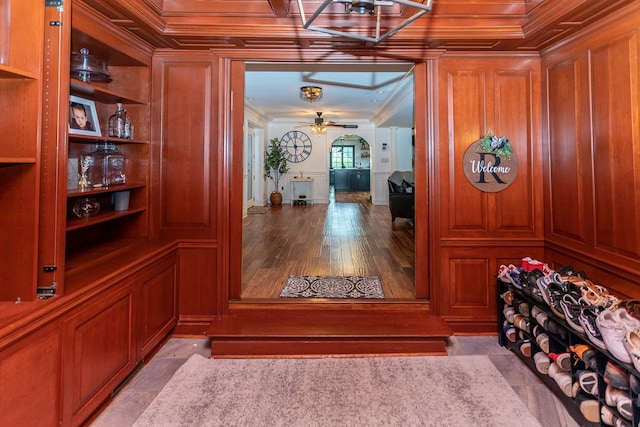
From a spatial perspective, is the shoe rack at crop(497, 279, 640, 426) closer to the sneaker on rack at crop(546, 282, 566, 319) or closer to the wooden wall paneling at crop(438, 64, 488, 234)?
→ the sneaker on rack at crop(546, 282, 566, 319)

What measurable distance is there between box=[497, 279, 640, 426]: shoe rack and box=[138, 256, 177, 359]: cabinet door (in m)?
2.51

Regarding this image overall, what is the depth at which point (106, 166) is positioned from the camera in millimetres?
2629

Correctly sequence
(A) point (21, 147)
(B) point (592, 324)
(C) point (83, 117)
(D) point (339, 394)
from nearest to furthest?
(A) point (21, 147), (B) point (592, 324), (D) point (339, 394), (C) point (83, 117)

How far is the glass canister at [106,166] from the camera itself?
2566 mm

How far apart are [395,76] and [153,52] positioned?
3.83 m

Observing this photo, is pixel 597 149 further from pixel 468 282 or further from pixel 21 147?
pixel 21 147

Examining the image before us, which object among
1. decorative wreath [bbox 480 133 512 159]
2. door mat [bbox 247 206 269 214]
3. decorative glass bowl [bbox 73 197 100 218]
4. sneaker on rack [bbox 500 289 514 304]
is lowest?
door mat [bbox 247 206 269 214]

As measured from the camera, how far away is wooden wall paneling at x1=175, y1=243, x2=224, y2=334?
2846 mm

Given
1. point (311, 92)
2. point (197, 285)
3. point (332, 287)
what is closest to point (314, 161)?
point (311, 92)

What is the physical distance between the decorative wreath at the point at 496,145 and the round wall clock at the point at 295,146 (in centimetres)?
834

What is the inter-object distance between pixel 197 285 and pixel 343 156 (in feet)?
55.2

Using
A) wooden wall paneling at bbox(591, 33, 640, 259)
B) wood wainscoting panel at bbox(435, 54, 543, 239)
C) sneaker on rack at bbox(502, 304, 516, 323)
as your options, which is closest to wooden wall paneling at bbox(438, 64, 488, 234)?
wood wainscoting panel at bbox(435, 54, 543, 239)

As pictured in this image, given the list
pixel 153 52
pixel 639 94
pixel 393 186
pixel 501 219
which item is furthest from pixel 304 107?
pixel 639 94

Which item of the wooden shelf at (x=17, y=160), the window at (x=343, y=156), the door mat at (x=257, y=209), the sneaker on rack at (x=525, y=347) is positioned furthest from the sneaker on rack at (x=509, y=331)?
the window at (x=343, y=156)
